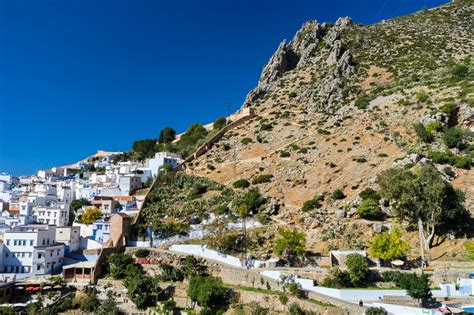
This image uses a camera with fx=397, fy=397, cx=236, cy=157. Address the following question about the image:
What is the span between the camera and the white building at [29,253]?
37.2 m

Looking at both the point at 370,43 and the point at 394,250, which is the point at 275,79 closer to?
the point at 370,43

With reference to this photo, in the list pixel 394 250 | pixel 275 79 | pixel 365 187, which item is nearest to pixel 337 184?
pixel 365 187

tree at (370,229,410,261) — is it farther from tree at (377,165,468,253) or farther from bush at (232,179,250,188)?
bush at (232,179,250,188)

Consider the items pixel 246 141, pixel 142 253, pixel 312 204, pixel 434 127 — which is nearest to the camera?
pixel 142 253

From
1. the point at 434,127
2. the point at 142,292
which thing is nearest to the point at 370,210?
the point at 434,127

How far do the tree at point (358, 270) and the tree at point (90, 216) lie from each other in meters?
30.4

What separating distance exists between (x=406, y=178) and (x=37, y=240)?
1355 inches

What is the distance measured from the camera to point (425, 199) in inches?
1297

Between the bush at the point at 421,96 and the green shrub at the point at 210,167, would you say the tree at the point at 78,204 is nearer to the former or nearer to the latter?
the green shrub at the point at 210,167

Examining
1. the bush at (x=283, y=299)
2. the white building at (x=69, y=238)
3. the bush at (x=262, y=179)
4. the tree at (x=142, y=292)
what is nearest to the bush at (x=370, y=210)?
the bush at (x=283, y=299)

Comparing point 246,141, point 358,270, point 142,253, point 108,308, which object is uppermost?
point 246,141

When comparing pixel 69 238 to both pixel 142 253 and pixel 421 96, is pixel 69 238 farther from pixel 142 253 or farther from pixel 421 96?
pixel 421 96

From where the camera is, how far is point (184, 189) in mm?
52000

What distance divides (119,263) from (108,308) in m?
5.10
